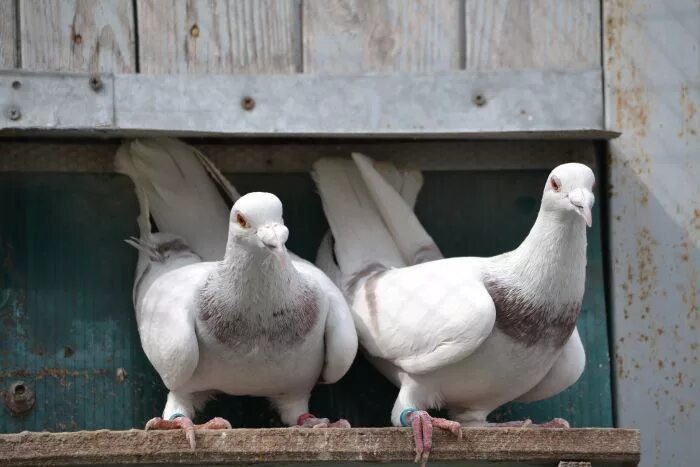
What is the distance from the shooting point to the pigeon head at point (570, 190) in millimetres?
4969

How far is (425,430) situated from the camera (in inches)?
193

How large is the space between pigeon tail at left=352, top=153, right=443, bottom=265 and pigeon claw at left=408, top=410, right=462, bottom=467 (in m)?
0.97

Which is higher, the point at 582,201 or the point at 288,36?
the point at 288,36

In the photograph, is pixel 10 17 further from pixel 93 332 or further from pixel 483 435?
pixel 483 435

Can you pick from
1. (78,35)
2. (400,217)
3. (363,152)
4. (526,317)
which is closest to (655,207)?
(526,317)

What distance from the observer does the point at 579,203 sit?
4.96 m

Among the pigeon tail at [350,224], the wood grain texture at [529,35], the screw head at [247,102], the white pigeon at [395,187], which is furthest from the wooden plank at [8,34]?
the wood grain texture at [529,35]

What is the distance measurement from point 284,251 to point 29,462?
999 mm

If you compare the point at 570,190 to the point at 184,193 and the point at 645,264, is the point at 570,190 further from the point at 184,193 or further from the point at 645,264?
the point at 184,193

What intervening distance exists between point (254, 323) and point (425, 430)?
69 cm

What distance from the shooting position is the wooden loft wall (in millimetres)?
5457

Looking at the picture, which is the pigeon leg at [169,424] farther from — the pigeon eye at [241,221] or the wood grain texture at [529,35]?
the wood grain texture at [529,35]

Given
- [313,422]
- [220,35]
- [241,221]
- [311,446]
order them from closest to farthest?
[311,446], [241,221], [313,422], [220,35]

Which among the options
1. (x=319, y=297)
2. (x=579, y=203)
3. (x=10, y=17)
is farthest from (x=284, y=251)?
(x=10, y=17)
